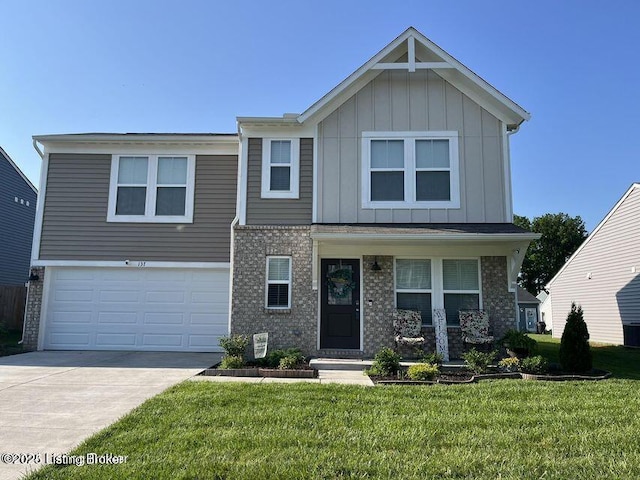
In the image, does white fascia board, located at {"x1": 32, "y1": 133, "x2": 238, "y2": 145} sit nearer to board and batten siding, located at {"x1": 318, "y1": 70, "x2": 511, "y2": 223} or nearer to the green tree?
board and batten siding, located at {"x1": 318, "y1": 70, "x2": 511, "y2": 223}

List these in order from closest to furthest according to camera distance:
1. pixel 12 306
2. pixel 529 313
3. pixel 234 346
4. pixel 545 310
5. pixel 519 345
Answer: pixel 234 346, pixel 519 345, pixel 12 306, pixel 529 313, pixel 545 310

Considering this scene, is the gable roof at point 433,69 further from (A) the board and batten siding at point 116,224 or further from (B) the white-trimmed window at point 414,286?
(B) the white-trimmed window at point 414,286

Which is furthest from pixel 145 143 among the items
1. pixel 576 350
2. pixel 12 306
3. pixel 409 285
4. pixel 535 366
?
pixel 576 350

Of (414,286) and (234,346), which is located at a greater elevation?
(414,286)

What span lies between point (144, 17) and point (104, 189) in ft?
13.9

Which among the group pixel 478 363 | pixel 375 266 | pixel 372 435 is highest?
pixel 375 266

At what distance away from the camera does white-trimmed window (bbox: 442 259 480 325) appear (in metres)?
9.99

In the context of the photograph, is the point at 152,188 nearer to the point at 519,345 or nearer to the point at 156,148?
the point at 156,148

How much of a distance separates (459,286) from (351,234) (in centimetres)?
277

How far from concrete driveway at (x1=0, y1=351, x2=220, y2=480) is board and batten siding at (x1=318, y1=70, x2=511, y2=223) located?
181 inches

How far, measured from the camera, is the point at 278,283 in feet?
32.6

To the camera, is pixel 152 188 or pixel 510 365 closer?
pixel 510 365

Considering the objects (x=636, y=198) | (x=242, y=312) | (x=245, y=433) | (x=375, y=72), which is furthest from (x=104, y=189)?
(x=636, y=198)

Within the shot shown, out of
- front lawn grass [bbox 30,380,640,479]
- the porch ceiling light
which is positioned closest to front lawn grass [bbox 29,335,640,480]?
front lawn grass [bbox 30,380,640,479]
